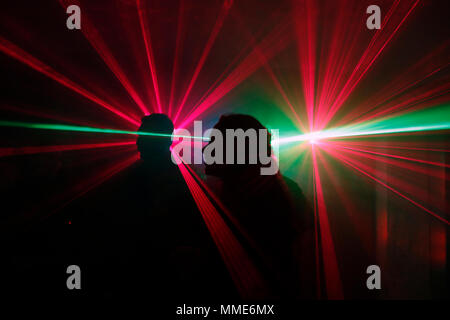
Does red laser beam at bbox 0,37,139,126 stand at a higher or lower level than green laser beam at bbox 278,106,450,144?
higher

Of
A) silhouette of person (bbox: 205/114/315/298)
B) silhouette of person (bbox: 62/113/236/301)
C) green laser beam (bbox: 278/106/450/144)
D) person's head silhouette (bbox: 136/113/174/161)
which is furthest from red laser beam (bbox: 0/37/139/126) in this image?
green laser beam (bbox: 278/106/450/144)

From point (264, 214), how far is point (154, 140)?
1188 mm

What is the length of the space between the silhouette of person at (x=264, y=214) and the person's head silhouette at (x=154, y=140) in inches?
22.3

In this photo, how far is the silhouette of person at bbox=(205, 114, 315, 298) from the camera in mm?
1402

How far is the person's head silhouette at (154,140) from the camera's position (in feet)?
5.84

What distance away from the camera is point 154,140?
179 cm

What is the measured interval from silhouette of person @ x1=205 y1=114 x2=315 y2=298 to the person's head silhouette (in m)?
0.57

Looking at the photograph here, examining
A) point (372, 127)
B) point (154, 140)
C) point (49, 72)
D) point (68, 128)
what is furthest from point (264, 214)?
point (49, 72)

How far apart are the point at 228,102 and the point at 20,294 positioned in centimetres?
311

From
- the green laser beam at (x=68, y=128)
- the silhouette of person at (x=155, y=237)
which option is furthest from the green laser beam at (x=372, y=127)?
the silhouette of person at (x=155, y=237)

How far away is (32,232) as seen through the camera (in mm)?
2229

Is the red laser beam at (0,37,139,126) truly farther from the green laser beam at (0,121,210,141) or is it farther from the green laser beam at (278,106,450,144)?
the green laser beam at (278,106,450,144)

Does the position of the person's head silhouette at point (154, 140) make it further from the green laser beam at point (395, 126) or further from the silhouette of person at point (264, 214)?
the green laser beam at point (395, 126)
